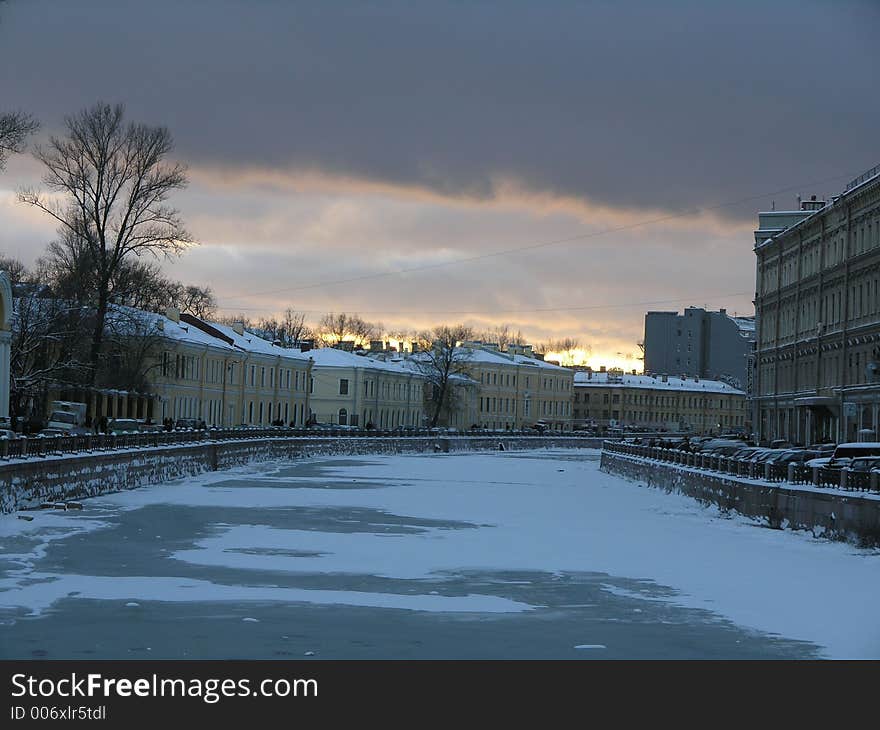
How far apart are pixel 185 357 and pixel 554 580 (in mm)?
64122

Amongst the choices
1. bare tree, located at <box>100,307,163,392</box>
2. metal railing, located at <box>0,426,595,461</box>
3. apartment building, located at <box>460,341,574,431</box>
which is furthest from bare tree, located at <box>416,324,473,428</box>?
bare tree, located at <box>100,307,163,392</box>

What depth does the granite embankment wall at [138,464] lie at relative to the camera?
34750 mm

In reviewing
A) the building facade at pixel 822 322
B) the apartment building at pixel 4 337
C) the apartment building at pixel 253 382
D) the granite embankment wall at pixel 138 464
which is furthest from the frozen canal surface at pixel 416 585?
the apartment building at pixel 253 382

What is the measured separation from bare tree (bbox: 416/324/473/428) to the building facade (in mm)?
47599

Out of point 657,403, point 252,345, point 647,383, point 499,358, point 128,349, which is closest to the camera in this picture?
point 128,349

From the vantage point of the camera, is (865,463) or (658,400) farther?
(658,400)

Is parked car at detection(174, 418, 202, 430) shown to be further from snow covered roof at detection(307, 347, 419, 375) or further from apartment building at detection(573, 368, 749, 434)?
apartment building at detection(573, 368, 749, 434)

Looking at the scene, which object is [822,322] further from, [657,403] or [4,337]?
[657,403]

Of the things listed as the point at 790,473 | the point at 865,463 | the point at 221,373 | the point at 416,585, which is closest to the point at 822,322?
the point at 221,373

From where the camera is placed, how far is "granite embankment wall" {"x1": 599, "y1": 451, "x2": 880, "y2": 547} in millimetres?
28922

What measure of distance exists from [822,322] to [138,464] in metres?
40.1

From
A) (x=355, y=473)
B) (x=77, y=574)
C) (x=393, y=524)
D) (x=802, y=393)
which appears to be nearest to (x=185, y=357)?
(x=355, y=473)

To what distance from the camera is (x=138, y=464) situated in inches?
1923
